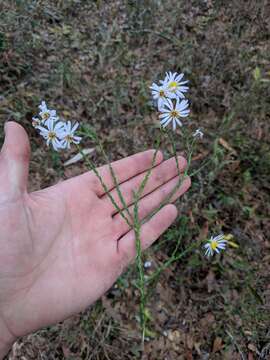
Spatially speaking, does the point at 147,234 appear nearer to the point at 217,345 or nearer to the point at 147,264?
the point at 147,264

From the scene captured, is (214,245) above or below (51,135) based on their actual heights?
below

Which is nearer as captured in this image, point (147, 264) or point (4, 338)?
point (4, 338)

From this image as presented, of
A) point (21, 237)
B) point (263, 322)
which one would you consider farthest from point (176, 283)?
point (21, 237)

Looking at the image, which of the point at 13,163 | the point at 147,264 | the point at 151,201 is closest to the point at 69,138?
the point at 13,163

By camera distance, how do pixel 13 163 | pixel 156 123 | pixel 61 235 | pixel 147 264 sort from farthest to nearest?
pixel 156 123 → pixel 147 264 → pixel 61 235 → pixel 13 163

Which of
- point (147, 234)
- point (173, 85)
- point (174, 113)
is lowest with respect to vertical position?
point (147, 234)

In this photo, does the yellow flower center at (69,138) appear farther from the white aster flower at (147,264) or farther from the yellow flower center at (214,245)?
the white aster flower at (147,264)

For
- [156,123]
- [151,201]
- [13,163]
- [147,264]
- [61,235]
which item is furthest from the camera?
[156,123]

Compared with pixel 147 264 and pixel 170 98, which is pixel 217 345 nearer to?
pixel 147 264
